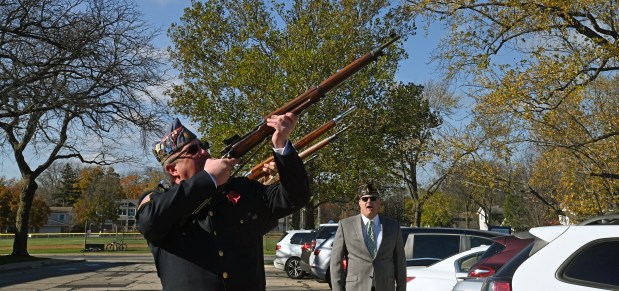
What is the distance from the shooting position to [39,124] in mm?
20875

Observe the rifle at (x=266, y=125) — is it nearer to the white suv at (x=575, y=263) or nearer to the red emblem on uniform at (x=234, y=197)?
the red emblem on uniform at (x=234, y=197)

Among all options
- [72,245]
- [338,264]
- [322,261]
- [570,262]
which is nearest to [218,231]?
[570,262]

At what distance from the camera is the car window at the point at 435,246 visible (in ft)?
36.8

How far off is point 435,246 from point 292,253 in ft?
38.6

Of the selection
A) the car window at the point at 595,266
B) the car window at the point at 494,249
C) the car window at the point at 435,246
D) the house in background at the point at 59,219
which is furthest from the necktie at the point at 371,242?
the house in background at the point at 59,219

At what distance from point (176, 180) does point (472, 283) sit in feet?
12.8

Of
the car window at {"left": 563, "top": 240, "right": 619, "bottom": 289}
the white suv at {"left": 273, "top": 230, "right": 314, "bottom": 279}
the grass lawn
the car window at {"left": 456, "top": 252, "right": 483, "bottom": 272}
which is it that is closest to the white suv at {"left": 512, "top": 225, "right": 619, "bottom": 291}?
the car window at {"left": 563, "top": 240, "right": 619, "bottom": 289}

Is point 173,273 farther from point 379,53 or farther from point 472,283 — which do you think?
point 472,283

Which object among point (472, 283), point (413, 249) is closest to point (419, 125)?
point (413, 249)

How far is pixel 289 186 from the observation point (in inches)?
128

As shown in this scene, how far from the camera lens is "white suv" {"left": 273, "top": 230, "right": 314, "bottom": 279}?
22.5 meters

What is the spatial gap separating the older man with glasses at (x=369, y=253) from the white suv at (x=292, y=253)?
52.3ft

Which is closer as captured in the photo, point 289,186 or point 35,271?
point 289,186

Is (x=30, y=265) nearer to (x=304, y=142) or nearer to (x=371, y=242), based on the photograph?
(x=371, y=242)
